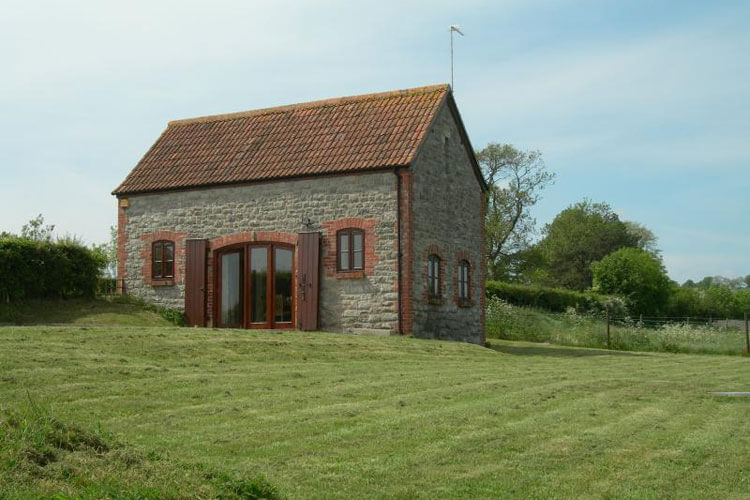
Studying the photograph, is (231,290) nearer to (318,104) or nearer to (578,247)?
(318,104)

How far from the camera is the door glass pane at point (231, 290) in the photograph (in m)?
26.3

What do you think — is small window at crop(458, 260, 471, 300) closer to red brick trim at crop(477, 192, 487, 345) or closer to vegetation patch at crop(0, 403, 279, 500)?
red brick trim at crop(477, 192, 487, 345)

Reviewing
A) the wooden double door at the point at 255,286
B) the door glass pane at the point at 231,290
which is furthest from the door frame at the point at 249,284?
the door glass pane at the point at 231,290

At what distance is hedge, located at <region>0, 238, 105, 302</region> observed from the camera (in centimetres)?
2430

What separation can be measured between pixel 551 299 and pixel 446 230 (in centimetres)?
1907

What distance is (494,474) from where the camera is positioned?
7.90 m

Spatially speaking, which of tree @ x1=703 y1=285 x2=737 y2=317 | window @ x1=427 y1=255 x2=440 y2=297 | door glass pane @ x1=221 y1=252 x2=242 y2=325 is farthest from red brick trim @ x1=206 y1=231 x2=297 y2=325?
tree @ x1=703 y1=285 x2=737 y2=317

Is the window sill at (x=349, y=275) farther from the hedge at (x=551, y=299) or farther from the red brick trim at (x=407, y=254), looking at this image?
the hedge at (x=551, y=299)

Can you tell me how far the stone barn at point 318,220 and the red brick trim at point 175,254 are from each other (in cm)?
5

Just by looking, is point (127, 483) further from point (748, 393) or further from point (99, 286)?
point (99, 286)

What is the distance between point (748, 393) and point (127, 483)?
9890 millimetres

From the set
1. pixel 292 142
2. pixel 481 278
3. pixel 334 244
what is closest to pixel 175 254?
pixel 292 142

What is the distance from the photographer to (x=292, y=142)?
26875 millimetres

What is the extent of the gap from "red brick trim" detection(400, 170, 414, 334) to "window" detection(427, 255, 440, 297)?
1371mm
